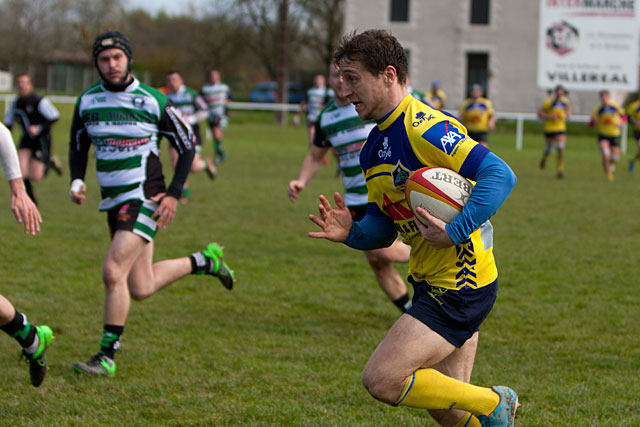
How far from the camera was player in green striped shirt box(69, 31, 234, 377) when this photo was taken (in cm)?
553

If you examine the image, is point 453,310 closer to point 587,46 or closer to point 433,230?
point 433,230

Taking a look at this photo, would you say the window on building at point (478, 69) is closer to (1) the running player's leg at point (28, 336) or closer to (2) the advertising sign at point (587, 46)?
(2) the advertising sign at point (587, 46)

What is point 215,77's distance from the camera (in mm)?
23578

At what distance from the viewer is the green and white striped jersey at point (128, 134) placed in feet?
18.7

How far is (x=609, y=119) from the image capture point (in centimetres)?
1947

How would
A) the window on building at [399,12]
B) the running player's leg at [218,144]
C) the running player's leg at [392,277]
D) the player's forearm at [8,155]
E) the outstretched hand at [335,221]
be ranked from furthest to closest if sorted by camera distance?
the window on building at [399,12]
the running player's leg at [218,144]
the running player's leg at [392,277]
the player's forearm at [8,155]
the outstretched hand at [335,221]

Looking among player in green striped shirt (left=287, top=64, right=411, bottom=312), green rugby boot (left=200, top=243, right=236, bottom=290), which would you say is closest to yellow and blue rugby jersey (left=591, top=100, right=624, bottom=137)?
player in green striped shirt (left=287, top=64, right=411, bottom=312)

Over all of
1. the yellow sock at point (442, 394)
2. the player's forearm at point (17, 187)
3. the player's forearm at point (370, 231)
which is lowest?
the yellow sock at point (442, 394)

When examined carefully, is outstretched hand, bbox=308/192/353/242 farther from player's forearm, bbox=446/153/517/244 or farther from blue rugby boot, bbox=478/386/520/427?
blue rugby boot, bbox=478/386/520/427

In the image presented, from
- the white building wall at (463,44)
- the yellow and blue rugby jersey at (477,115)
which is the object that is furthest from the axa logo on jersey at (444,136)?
the white building wall at (463,44)

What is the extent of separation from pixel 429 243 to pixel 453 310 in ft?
1.02

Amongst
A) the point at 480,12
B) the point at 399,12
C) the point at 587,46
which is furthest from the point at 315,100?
the point at 480,12

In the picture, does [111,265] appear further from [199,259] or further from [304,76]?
[304,76]

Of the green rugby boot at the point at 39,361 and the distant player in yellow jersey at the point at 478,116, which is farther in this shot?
the distant player in yellow jersey at the point at 478,116
